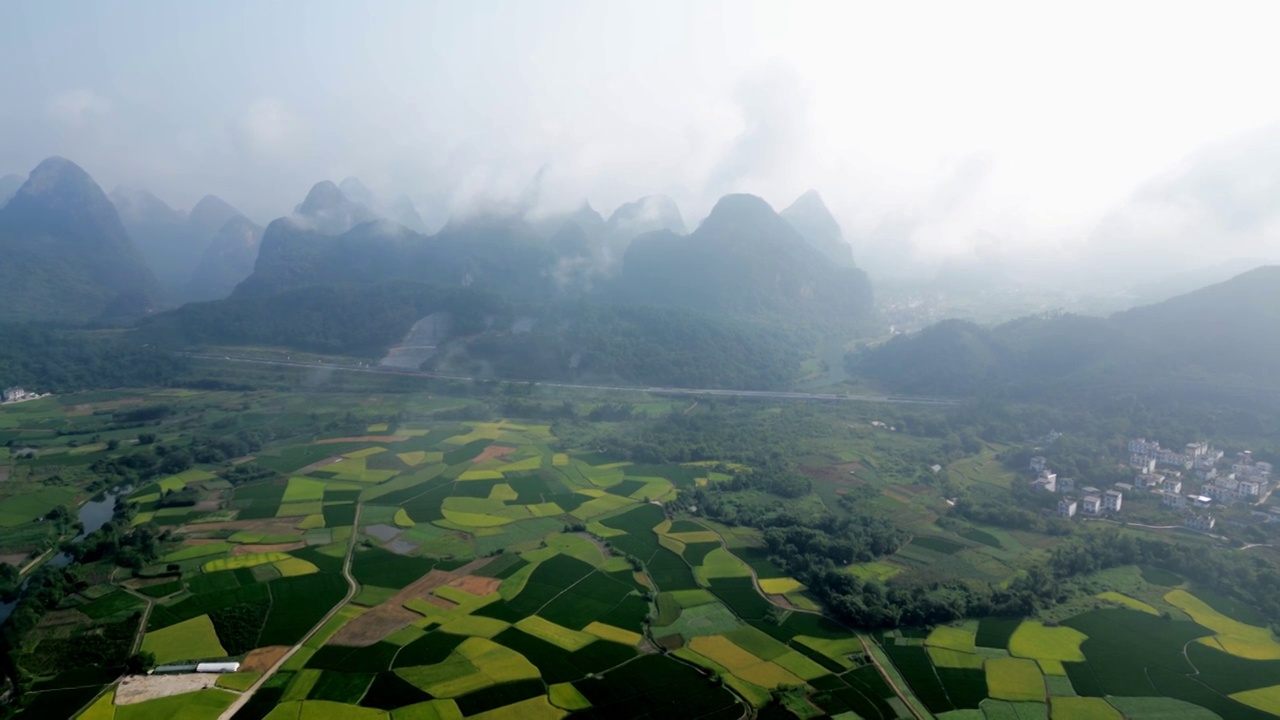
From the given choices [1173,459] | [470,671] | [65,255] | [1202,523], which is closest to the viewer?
[470,671]

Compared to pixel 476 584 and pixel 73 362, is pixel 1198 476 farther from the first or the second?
pixel 73 362

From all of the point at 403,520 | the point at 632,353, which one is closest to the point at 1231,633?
the point at 403,520

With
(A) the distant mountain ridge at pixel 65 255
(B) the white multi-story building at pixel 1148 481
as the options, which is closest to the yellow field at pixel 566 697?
(B) the white multi-story building at pixel 1148 481

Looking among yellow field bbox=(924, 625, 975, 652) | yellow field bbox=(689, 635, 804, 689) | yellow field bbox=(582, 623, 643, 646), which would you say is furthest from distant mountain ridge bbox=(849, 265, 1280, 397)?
yellow field bbox=(582, 623, 643, 646)

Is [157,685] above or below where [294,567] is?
below

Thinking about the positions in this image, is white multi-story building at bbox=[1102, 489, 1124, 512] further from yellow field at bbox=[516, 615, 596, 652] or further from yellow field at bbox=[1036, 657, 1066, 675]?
yellow field at bbox=[516, 615, 596, 652]

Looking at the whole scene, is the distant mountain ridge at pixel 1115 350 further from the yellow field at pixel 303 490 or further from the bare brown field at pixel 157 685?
the bare brown field at pixel 157 685
